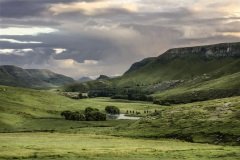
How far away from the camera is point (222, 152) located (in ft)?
288

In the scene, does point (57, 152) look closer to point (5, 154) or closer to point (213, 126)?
point (5, 154)

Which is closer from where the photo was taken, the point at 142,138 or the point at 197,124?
the point at 142,138

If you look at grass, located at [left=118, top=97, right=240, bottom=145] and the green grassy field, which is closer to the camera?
the green grassy field

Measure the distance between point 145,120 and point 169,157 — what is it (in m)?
80.9

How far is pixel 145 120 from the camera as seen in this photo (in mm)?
162000

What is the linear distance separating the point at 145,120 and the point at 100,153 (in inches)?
3066

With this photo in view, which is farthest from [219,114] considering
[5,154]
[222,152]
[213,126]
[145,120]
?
[5,154]

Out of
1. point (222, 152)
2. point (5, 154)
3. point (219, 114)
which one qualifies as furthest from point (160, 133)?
point (5, 154)

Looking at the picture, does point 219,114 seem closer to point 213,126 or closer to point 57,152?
point 213,126

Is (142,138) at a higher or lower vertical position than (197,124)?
lower

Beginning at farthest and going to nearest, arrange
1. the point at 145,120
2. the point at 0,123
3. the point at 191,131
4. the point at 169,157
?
the point at 0,123 → the point at 145,120 → the point at 191,131 → the point at 169,157

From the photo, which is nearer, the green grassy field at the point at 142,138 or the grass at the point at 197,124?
the green grassy field at the point at 142,138

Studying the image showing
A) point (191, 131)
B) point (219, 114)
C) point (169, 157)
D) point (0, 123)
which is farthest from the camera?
point (0, 123)

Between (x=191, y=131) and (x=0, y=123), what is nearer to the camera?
(x=191, y=131)
